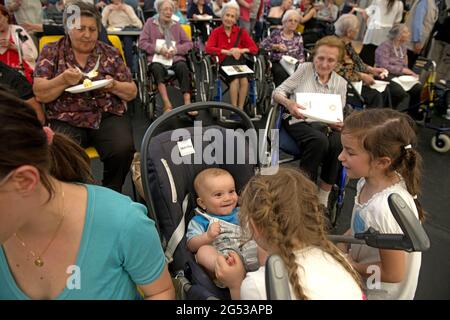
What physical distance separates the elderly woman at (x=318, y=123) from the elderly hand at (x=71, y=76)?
47.2 inches

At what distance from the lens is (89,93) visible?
1.98 meters

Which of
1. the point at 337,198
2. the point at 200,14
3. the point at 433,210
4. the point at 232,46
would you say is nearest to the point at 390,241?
the point at 337,198

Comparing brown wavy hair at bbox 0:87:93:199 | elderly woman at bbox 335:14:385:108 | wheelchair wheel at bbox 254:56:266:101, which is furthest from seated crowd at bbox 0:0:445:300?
wheelchair wheel at bbox 254:56:266:101

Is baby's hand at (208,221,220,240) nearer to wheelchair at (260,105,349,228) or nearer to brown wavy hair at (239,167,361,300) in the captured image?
brown wavy hair at (239,167,361,300)

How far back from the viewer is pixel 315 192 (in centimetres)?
99

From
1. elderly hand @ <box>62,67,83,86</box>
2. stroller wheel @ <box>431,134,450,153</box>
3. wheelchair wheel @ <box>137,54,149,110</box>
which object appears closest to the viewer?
elderly hand @ <box>62,67,83,86</box>

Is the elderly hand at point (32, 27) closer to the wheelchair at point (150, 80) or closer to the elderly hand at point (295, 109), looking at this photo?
the wheelchair at point (150, 80)

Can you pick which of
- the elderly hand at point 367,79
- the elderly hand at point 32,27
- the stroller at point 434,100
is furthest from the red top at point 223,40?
the stroller at point 434,100

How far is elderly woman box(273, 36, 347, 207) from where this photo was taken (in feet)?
7.11

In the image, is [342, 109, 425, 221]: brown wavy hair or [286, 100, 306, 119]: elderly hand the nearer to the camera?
[342, 109, 425, 221]: brown wavy hair

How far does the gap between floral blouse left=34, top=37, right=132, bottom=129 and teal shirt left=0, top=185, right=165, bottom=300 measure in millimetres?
1193

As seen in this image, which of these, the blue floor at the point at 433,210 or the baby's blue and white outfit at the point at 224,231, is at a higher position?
the baby's blue and white outfit at the point at 224,231

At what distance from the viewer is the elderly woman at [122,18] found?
429cm
